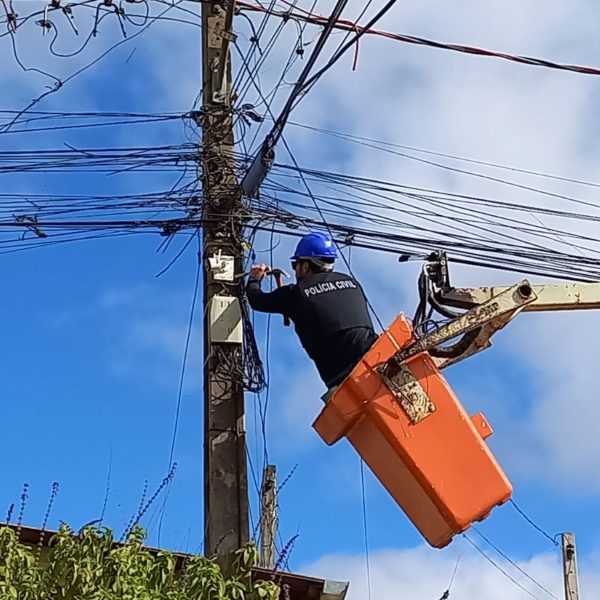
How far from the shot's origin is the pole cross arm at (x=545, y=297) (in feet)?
22.2

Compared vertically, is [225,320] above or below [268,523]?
above

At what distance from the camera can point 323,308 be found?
7.05 m

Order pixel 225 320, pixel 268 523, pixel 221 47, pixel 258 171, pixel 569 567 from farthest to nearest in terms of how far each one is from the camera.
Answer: pixel 569 567 → pixel 268 523 → pixel 221 47 → pixel 258 171 → pixel 225 320

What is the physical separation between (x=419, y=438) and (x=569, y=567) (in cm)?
1152

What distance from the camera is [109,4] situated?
27.4ft

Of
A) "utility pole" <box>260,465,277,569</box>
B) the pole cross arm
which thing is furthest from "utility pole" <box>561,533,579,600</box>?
the pole cross arm

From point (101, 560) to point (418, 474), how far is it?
64.6 inches

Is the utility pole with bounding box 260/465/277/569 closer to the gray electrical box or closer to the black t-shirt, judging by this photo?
the gray electrical box

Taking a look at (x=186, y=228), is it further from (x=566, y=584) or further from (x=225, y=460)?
(x=566, y=584)

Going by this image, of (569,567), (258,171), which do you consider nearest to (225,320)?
(258,171)

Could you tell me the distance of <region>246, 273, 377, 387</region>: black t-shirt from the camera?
692cm

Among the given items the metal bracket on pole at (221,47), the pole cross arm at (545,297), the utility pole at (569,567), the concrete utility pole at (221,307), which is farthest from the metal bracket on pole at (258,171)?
the utility pole at (569,567)

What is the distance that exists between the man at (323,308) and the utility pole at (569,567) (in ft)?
34.7

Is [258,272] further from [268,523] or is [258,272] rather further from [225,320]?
[268,523]
